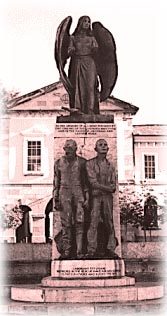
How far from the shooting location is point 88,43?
34.7 ft

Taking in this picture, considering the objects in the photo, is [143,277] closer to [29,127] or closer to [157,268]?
[157,268]

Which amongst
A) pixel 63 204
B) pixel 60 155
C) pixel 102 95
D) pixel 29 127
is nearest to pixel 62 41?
pixel 102 95

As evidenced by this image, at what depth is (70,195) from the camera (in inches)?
388

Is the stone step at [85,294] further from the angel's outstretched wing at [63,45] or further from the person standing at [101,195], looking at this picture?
the angel's outstretched wing at [63,45]

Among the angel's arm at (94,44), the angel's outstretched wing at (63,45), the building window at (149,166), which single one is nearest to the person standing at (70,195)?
the angel's outstretched wing at (63,45)

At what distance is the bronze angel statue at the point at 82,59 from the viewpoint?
10523 millimetres

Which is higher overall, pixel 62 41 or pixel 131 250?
pixel 62 41

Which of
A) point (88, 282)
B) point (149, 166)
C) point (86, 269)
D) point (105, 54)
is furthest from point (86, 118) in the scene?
point (149, 166)

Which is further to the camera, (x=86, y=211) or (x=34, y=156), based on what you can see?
(x=34, y=156)

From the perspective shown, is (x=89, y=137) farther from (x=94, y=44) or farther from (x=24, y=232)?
(x=24, y=232)

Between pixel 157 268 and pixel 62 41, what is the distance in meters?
4.97

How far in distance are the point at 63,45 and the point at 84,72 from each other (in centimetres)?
53

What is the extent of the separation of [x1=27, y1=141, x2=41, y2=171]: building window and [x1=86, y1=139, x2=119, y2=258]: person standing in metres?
16.7

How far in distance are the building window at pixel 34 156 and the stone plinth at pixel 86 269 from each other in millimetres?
16998
